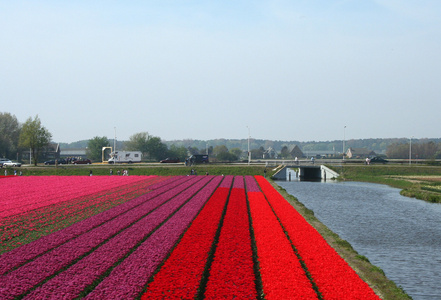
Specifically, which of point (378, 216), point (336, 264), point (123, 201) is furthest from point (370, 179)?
point (336, 264)

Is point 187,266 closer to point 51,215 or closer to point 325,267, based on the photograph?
point 325,267

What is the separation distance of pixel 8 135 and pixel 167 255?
14291cm

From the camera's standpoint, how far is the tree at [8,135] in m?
136

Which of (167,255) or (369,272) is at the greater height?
(167,255)

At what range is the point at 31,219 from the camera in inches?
1145

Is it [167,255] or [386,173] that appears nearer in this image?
[167,255]

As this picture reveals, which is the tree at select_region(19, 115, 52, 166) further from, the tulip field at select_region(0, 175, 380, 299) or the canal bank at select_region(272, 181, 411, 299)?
the canal bank at select_region(272, 181, 411, 299)

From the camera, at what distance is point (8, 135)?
14462cm

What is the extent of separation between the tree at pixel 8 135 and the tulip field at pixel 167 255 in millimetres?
112720

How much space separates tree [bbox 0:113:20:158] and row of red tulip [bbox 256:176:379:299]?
129 m

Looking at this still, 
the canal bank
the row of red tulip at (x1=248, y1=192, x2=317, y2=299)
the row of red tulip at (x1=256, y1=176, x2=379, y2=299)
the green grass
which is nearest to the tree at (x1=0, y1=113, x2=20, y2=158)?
the green grass

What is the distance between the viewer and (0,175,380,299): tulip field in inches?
561

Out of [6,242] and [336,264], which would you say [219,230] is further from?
[6,242]

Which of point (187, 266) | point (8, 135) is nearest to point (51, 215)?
point (187, 266)
